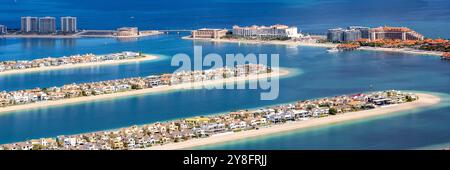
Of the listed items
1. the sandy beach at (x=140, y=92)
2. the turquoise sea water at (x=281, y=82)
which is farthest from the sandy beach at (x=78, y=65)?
the sandy beach at (x=140, y=92)

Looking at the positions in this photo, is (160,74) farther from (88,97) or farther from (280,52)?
(280,52)

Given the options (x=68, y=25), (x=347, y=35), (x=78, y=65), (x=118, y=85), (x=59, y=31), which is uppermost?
(x=68, y=25)

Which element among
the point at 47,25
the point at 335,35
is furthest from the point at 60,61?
the point at 47,25

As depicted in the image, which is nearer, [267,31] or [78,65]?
[78,65]

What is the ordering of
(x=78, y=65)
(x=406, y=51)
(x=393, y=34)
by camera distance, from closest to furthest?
(x=78, y=65), (x=406, y=51), (x=393, y=34)

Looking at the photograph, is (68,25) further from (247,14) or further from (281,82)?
(281,82)

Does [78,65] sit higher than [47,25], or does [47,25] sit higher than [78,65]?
[47,25]

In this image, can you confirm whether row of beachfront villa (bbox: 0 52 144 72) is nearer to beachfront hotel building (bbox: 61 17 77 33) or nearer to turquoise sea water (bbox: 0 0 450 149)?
turquoise sea water (bbox: 0 0 450 149)
